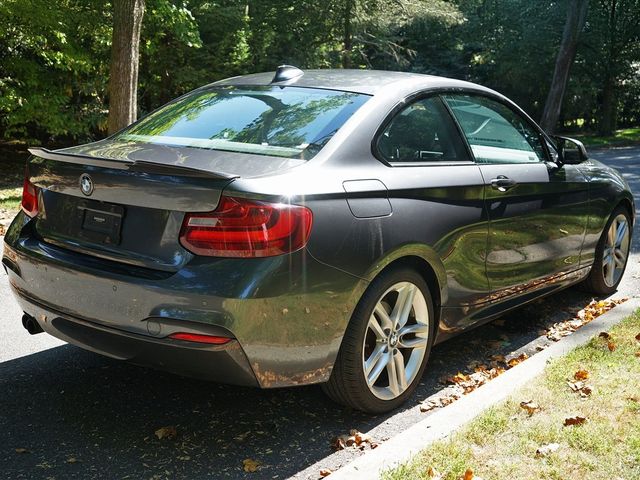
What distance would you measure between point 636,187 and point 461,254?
11387mm

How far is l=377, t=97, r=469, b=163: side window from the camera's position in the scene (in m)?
3.93

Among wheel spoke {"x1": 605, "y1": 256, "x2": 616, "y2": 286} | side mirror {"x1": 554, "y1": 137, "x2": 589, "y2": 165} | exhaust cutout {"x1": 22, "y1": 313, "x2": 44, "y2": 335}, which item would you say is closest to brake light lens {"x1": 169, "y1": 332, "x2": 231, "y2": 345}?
exhaust cutout {"x1": 22, "y1": 313, "x2": 44, "y2": 335}

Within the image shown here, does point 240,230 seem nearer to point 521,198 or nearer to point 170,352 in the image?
point 170,352

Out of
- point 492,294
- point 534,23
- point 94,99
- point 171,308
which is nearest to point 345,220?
point 171,308

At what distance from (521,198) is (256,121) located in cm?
176

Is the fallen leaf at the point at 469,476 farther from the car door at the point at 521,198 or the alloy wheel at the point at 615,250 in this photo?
the alloy wheel at the point at 615,250

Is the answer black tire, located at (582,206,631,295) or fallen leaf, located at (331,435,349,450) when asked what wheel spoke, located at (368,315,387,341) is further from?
black tire, located at (582,206,631,295)

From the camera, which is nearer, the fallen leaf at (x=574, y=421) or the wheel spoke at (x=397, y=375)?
the fallen leaf at (x=574, y=421)

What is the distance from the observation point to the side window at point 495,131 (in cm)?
454

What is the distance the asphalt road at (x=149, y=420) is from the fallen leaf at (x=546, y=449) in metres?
0.73

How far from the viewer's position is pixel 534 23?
30.8 metres

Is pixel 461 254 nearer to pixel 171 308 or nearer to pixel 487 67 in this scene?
pixel 171 308

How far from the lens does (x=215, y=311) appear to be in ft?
10.2

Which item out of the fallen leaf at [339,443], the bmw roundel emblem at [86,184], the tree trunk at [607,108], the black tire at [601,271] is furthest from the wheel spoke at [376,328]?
the tree trunk at [607,108]
